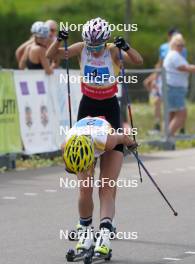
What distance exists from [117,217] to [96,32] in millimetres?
2714

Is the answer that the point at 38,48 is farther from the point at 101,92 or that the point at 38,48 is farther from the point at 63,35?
the point at 101,92

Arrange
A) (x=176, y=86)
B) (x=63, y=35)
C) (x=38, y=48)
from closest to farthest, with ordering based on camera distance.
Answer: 1. (x=63, y=35)
2. (x=38, y=48)
3. (x=176, y=86)

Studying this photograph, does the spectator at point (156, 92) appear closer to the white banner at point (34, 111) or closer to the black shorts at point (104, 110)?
the white banner at point (34, 111)

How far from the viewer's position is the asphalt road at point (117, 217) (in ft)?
28.2

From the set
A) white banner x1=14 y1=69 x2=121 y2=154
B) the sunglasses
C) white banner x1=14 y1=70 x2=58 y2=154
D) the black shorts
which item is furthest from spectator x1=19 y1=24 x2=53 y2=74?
the sunglasses

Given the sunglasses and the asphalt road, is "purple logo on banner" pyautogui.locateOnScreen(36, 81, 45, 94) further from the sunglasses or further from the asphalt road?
the sunglasses

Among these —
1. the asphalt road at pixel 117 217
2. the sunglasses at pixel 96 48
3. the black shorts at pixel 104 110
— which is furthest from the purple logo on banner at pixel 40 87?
the sunglasses at pixel 96 48

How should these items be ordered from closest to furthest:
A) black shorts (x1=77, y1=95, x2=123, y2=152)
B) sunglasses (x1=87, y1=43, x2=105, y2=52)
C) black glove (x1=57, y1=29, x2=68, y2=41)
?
sunglasses (x1=87, y1=43, x2=105, y2=52) → black shorts (x1=77, y1=95, x2=123, y2=152) → black glove (x1=57, y1=29, x2=68, y2=41)

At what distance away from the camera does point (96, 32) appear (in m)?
8.54

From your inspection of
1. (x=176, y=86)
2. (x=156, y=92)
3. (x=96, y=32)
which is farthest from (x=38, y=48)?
(x=96, y=32)

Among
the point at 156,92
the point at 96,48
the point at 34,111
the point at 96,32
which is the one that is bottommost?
the point at 156,92

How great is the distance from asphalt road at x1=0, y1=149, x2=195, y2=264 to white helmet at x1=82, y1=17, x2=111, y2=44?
5.95 ft

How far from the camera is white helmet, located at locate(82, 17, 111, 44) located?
8547 millimetres

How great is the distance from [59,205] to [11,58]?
28.4m
